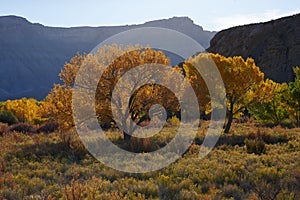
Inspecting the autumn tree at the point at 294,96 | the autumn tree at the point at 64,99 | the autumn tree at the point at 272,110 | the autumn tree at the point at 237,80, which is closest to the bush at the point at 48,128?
the autumn tree at the point at 64,99

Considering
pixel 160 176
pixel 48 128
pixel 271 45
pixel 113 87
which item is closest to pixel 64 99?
pixel 113 87

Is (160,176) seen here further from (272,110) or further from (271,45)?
(271,45)

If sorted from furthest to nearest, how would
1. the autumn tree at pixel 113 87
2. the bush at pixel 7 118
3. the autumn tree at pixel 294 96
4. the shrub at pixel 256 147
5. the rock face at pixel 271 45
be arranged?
the rock face at pixel 271 45, the bush at pixel 7 118, the autumn tree at pixel 294 96, the autumn tree at pixel 113 87, the shrub at pixel 256 147

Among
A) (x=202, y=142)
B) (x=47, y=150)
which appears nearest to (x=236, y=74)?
(x=202, y=142)

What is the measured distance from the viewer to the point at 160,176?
897 cm

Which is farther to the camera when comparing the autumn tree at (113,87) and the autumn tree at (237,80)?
the autumn tree at (237,80)

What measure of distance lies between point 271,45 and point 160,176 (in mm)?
47012

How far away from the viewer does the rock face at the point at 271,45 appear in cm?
4684

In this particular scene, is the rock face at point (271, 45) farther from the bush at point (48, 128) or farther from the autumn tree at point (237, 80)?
the bush at point (48, 128)

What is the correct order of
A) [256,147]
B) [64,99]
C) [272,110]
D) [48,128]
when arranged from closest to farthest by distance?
[256,147], [64,99], [48,128], [272,110]

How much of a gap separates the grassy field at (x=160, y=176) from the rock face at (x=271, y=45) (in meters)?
37.0

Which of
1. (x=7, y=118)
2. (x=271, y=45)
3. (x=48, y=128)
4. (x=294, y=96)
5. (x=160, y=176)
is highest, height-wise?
(x=271, y=45)

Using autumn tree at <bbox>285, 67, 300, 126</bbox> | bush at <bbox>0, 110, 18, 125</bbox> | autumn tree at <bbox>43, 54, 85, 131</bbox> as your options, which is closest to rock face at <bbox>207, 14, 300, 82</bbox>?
autumn tree at <bbox>285, 67, 300, 126</bbox>

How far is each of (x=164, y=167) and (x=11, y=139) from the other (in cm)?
1041
